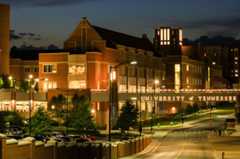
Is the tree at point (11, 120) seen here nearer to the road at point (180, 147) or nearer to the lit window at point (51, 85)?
the road at point (180, 147)

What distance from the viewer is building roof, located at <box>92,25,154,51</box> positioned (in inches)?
6014

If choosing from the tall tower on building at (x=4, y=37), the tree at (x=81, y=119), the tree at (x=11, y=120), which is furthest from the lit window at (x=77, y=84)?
the tree at (x=11, y=120)

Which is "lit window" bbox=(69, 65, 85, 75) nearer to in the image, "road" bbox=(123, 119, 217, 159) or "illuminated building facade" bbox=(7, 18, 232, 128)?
"illuminated building facade" bbox=(7, 18, 232, 128)

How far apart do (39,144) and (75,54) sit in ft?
344

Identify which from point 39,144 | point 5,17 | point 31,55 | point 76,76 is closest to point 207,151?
point 39,144

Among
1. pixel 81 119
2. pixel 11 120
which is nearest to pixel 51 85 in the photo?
pixel 81 119

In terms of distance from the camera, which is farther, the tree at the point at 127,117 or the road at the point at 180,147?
the tree at the point at 127,117

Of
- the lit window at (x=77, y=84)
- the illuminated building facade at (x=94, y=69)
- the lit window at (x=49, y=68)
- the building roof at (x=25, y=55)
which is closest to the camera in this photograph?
the illuminated building facade at (x=94, y=69)

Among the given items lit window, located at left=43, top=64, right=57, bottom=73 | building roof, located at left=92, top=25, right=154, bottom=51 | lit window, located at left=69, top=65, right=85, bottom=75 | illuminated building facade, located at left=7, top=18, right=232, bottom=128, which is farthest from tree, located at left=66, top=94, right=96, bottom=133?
A: building roof, located at left=92, top=25, right=154, bottom=51

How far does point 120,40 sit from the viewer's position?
163500 mm

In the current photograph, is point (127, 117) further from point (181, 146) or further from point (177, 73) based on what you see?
point (177, 73)

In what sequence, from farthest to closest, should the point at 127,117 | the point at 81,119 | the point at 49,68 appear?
1. the point at 49,68
2. the point at 127,117
3. the point at 81,119

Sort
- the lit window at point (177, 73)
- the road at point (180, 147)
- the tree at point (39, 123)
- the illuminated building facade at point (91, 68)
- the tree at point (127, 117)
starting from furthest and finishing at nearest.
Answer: the lit window at point (177, 73) → the illuminated building facade at point (91, 68) → the tree at point (127, 117) → the tree at point (39, 123) → the road at point (180, 147)

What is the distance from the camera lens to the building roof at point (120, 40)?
153 m
